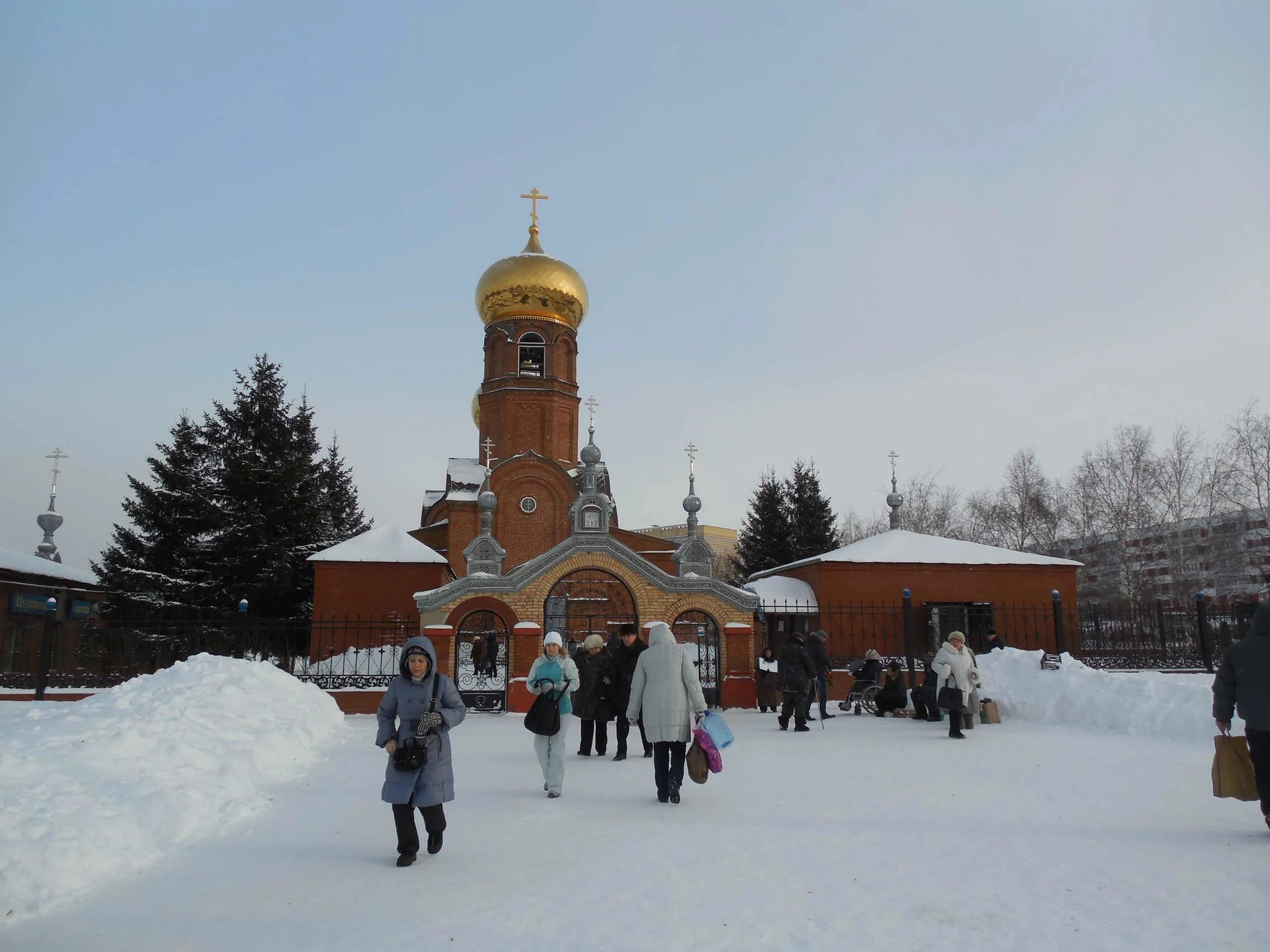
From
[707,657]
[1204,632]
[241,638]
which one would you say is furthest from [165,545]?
[1204,632]

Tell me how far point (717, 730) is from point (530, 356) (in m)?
25.5

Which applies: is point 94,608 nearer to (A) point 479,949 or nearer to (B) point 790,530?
(A) point 479,949

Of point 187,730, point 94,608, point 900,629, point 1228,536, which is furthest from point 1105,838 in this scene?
point 1228,536

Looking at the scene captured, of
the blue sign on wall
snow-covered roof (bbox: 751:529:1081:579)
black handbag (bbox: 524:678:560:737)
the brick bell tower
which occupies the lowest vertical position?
black handbag (bbox: 524:678:560:737)

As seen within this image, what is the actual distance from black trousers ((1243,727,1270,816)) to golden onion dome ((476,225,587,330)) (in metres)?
27.6

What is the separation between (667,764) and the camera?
23.7ft

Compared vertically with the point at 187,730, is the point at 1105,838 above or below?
below

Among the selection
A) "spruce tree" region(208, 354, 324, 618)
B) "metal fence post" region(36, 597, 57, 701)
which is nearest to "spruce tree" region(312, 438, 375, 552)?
"spruce tree" region(208, 354, 324, 618)

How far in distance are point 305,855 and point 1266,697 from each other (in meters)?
6.04

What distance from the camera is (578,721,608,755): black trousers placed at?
9.92 m

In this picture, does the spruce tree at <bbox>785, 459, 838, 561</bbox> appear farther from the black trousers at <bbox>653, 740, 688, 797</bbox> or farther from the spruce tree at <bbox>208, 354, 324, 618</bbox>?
the black trousers at <bbox>653, 740, 688, 797</bbox>

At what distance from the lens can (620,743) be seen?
967 cm

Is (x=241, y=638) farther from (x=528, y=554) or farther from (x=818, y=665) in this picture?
(x=528, y=554)

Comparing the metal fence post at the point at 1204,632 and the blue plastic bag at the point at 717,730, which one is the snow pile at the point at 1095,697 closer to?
the metal fence post at the point at 1204,632
